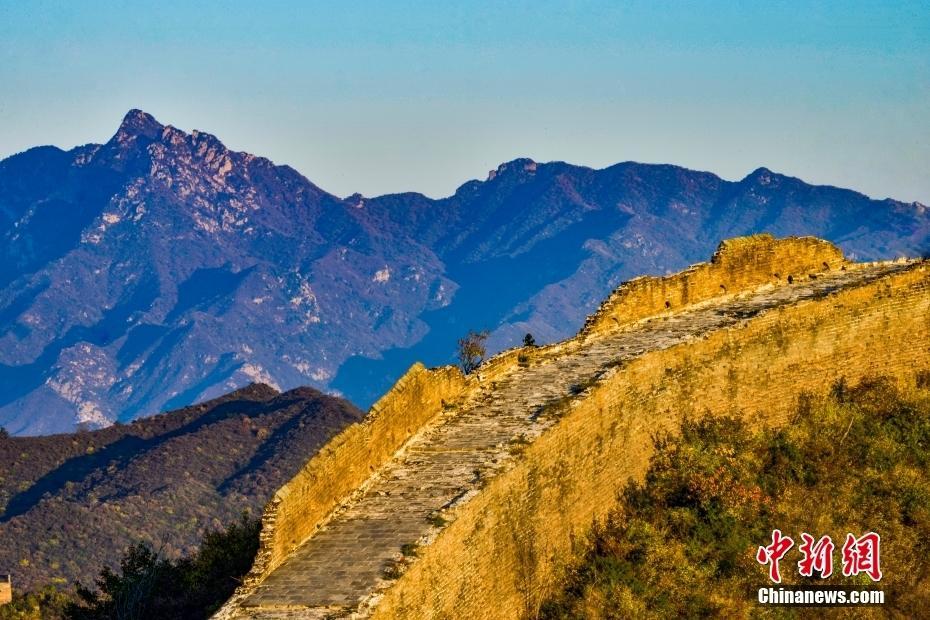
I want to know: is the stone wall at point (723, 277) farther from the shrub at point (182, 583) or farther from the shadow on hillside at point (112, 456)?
the shadow on hillside at point (112, 456)

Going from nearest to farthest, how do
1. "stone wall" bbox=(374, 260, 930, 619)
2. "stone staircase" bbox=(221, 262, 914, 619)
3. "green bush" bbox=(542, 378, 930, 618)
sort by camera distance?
"stone staircase" bbox=(221, 262, 914, 619)
"stone wall" bbox=(374, 260, 930, 619)
"green bush" bbox=(542, 378, 930, 618)

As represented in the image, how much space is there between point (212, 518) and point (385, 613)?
103 m

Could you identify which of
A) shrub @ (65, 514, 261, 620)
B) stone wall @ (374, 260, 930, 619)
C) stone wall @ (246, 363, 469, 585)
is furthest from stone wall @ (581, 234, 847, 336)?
shrub @ (65, 514, 261, 620)

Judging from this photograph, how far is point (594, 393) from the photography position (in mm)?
21469

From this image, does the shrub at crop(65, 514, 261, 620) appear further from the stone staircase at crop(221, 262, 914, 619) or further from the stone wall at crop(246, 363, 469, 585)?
the stone staircase at crop(221, 262, 914, 619)

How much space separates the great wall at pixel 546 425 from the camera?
17.0 m

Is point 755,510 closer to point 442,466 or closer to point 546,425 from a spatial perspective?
point 546,425

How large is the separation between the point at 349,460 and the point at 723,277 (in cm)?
1135

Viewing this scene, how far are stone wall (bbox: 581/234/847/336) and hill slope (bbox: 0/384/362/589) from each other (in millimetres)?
68969

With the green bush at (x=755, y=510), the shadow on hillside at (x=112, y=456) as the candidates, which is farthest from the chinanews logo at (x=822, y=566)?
the shadow on hillside at (x=112, y=456)

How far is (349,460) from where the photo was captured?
19.2 m

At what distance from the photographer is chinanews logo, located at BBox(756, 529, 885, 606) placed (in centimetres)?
2020

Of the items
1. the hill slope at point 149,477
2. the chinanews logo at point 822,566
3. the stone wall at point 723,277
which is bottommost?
the chinanews logo at point 822,566

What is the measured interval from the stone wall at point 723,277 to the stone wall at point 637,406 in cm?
3
